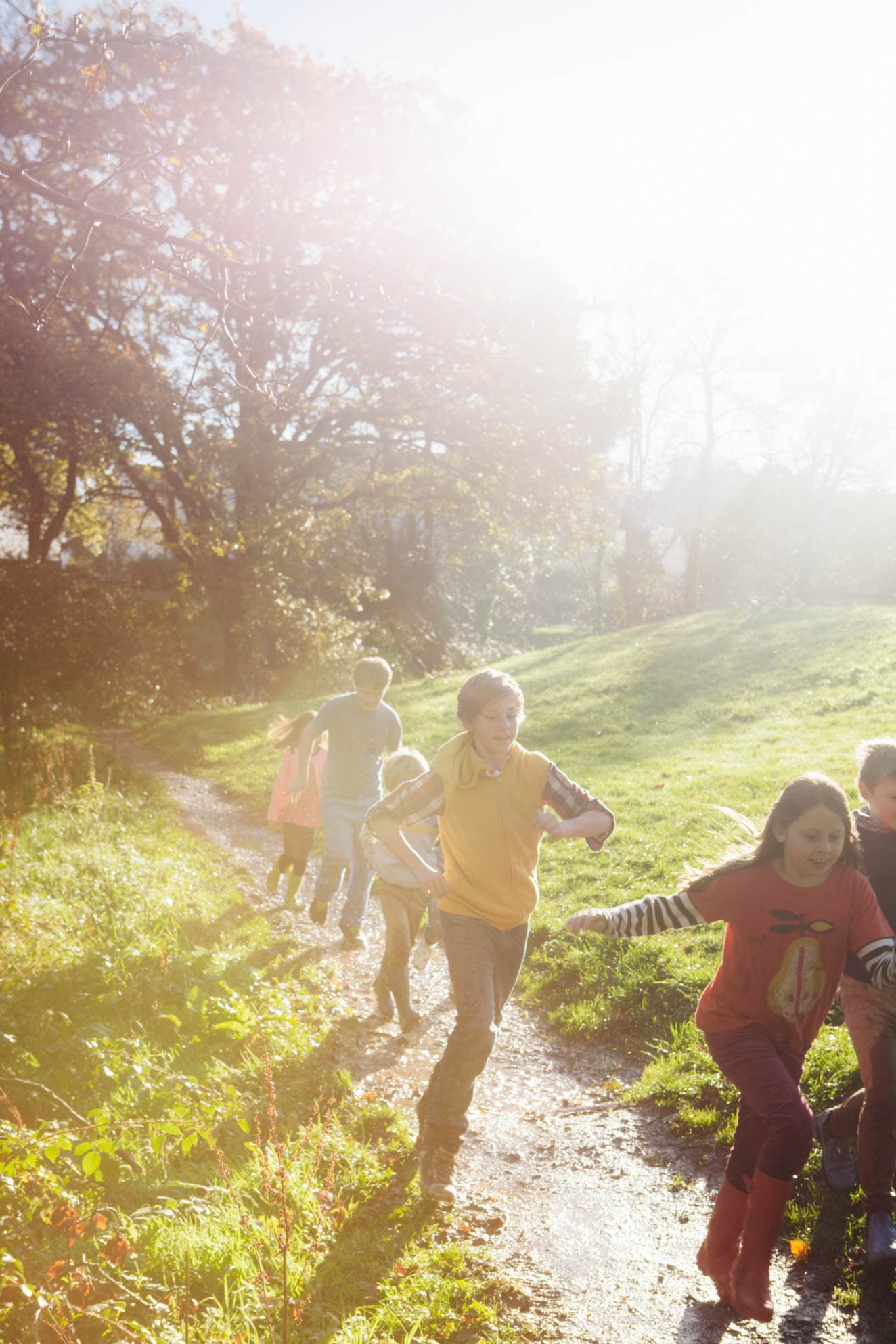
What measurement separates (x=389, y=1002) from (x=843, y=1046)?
289 centimetres

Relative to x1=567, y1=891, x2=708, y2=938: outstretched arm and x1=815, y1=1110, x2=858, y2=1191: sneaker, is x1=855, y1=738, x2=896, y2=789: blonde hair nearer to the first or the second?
A: x1=567, y1=891, x2=708, y2=938: outstretched arm

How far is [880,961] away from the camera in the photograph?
3.42m

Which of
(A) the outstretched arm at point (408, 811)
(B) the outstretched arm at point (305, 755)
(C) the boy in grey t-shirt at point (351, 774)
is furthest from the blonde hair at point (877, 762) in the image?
(B) the outstretched arm at point (305, 755)

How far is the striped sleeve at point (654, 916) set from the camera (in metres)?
3.58

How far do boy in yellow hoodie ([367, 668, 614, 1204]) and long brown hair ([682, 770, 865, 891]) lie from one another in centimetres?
63

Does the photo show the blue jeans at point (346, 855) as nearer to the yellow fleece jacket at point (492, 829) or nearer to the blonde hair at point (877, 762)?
the yellow fleece jacket at point (492, 829)

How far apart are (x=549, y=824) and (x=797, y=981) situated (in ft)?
3.54

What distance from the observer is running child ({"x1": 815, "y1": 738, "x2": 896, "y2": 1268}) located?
12.2 ft

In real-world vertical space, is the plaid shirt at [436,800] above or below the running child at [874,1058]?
above

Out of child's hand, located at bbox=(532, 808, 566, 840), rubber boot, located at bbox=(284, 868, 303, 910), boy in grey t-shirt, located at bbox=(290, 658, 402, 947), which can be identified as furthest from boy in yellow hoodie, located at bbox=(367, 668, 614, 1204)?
rubber boot, located at bbox=(284, 868, 303, 910)

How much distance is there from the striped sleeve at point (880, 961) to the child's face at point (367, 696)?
14.3 feet

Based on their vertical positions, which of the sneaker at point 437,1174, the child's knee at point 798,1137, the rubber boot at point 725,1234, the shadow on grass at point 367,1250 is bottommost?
the shadow on grass at point 367,1250

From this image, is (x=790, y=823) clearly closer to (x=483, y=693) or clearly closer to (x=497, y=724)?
(x=497, y=724)

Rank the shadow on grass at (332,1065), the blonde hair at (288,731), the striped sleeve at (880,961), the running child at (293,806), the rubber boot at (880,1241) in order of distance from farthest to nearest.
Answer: the running child at (293,806) → the blonde hair at (288,731) → the shadow on grass at (332,1065) → the rubber boot at (880,1241) → the striped sleeve at (880,961)
